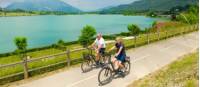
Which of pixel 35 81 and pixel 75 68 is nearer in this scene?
pixel 35 81

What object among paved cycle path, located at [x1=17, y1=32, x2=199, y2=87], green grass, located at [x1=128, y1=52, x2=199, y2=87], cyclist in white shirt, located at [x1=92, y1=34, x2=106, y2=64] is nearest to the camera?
green grass, located at [x1=128, y1=52, x2=199, y2=87]

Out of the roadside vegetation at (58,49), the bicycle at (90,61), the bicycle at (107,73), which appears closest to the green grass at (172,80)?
the bicycle at (107,73)

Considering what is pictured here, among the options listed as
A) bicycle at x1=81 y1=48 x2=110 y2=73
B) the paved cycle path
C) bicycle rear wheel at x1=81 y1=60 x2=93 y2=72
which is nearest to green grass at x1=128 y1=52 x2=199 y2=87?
the paved cycle path

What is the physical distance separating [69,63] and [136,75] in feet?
12.4

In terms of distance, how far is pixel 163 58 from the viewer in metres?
20.4

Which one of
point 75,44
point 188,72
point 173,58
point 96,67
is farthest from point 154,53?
point 75,44

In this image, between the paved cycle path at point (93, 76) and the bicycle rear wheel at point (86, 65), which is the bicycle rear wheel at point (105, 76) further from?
the bicycle rear wheel at point (86, 65)

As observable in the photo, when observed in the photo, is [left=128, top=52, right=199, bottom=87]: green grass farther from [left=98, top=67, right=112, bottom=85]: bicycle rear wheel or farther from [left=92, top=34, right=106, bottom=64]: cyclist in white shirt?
[left=92, top=34, right=106, bottom=64]: cyclist in white shirt

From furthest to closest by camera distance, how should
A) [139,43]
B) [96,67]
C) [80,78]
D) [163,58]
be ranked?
[139,43] < [163,58] < [96,67] < [80,78]

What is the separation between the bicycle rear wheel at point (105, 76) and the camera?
12.9 meters

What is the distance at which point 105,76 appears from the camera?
13.1 metres

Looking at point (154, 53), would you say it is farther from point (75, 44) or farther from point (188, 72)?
point (75, 44)

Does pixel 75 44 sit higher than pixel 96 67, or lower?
lower

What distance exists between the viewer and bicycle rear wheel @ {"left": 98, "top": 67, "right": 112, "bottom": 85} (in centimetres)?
1292
